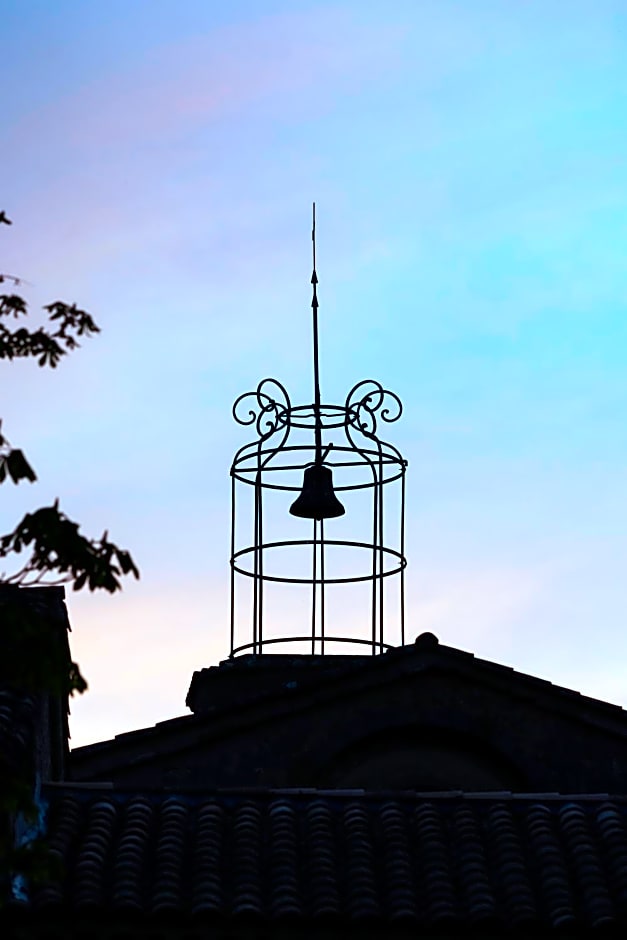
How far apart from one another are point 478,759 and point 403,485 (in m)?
3.47

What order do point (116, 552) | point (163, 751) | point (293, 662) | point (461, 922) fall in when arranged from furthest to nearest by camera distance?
1. point (293, 662)
2. point (163, 751)
3. point (461, 922)
4. point (116, 552)

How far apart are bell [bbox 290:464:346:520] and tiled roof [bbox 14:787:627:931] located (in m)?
5.15

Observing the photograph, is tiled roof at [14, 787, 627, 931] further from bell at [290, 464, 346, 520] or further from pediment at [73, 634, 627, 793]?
bell at [290, 464, 346, 520]

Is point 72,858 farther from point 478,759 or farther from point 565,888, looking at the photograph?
point 478,759

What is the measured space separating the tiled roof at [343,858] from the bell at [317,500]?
16.9ft

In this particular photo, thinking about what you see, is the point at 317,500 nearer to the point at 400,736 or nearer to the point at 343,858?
the point at 400,736

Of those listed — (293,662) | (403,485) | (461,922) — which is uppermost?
(403,485)

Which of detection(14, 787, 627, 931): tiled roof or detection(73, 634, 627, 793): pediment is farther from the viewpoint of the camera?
detection(73, 634, 627, 793): pediment

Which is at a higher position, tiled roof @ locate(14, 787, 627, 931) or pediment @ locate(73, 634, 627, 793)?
pediment @ locate(73, 634, 627, 793)

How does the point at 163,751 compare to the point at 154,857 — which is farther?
the point at 163,751

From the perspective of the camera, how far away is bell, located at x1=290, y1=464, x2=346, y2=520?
70.7ft

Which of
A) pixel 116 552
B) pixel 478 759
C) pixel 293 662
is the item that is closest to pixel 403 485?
pixel 293 662

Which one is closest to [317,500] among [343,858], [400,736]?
[400,736]

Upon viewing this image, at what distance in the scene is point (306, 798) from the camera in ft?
54.6
